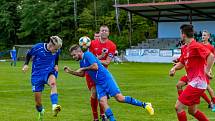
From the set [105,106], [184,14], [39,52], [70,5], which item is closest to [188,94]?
[105,106]

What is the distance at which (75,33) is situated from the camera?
71375 millimetres

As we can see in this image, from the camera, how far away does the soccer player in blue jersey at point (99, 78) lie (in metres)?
10.2

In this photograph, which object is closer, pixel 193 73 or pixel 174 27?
pixel 193 73

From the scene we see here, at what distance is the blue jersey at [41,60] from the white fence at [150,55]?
1466 inches

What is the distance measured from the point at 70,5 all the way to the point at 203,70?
6387 centimetres

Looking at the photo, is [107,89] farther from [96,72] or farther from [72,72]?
[72,72]

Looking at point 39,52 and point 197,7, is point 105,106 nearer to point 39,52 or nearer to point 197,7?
point 39,52

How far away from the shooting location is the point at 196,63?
9352 mm

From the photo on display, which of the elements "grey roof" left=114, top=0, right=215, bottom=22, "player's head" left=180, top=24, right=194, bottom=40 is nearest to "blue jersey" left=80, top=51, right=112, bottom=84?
"player's head" left=180, top=24, right=194, bottom=40

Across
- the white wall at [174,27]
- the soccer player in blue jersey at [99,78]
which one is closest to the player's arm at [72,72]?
the soccer player in blue jersey at [99,78]

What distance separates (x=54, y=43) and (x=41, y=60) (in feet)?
1.94

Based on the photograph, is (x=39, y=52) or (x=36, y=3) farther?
(x=36, y=3)

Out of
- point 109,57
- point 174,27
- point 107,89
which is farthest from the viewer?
point 174,27

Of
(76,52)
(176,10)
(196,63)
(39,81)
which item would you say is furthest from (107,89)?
(176,10)
